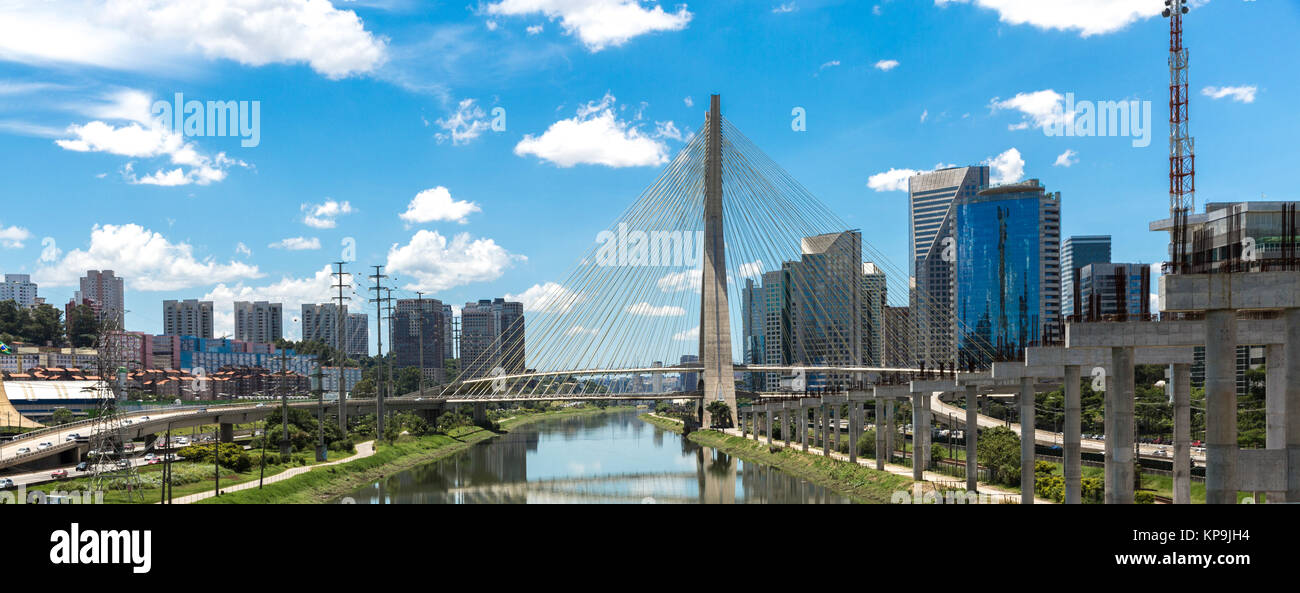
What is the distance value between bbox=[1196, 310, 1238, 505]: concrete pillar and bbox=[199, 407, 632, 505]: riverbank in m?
24.7

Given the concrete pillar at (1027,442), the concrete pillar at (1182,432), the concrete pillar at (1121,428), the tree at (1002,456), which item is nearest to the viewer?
the concrete pillar at (1121,428)

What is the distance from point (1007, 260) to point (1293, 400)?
140048 millimetres

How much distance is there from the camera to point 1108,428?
2770 cm

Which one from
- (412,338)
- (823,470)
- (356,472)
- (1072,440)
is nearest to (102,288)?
(412,338)

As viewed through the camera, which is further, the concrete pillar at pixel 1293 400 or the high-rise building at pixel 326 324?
the high-rise building at pixel 326 324

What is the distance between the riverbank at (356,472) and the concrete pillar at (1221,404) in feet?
81.2

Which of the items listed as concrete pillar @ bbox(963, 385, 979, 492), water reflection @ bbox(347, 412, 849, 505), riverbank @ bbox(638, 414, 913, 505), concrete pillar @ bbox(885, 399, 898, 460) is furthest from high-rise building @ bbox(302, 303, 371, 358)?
concrete pillar @ bbox(963, 385, 979, 492)

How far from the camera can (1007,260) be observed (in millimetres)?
147750

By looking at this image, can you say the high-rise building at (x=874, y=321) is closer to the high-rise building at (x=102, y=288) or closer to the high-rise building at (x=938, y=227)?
the high-rise building at (x=938, y=227)

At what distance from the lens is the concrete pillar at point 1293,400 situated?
16.5 metres

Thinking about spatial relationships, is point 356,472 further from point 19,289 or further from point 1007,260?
point 19,289

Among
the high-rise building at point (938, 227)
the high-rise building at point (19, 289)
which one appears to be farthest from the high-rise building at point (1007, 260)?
the high-rise building at point (19, 289)
